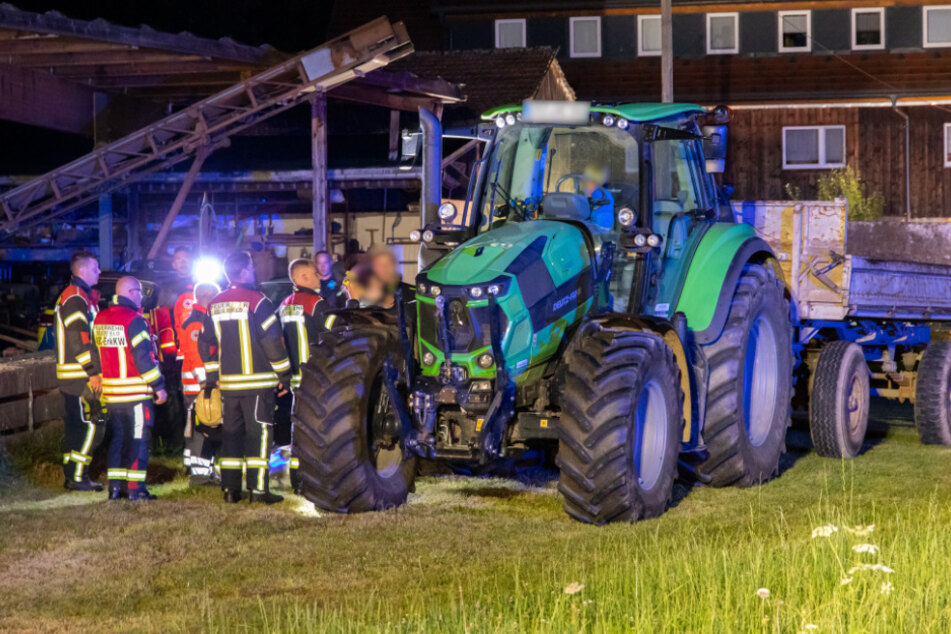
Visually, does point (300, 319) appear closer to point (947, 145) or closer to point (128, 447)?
point (128, 447)

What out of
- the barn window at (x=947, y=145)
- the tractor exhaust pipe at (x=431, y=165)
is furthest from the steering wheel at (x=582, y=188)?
the barn window at (x=947, y=145)

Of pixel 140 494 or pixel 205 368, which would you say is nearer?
pixel 140 494

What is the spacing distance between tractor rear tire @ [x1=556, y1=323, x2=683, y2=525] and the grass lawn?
211 millimetres

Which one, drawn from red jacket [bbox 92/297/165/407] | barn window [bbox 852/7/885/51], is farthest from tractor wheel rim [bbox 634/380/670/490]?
barn window [bbox 852/7/885/51]

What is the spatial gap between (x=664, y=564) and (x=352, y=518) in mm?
2773

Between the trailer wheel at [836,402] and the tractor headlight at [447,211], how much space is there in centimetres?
415

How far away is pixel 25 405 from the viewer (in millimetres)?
11578

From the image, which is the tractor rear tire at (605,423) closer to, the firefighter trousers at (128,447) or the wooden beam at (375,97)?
the firefighter trousers at (128,447)

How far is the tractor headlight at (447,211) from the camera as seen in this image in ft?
31.2

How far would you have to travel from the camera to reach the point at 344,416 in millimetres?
8688

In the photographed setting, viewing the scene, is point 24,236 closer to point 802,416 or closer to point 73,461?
point 73,461

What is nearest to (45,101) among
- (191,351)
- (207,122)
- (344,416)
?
(207,122)

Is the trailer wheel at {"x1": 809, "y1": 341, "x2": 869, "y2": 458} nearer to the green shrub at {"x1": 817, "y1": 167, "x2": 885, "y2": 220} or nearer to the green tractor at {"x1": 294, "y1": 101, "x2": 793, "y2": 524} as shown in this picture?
the green tractor at {"x1": 294, "y1": 101, "x2": 793, "y2": 524}

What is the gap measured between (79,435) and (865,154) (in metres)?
28.5
